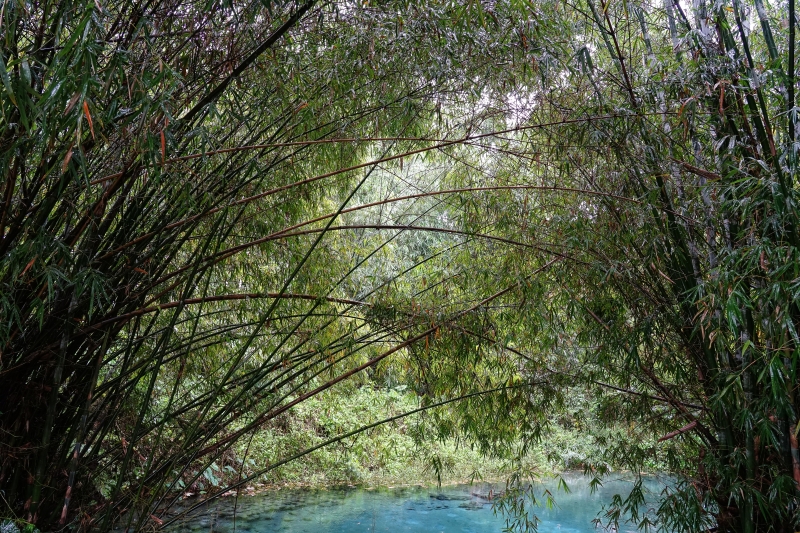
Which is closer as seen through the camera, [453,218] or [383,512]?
[453,218]

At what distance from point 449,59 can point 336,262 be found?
5.50 feet

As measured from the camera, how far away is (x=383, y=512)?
237 inches

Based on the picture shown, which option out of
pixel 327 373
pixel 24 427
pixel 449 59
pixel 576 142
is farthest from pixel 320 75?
pixel 327 373

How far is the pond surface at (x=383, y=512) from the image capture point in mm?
5242

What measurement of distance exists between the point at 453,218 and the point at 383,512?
367 cm

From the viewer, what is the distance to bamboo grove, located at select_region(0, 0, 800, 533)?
2002mm

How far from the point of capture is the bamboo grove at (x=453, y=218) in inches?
78.8

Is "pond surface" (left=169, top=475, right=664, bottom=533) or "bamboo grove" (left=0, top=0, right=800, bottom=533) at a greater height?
"bamboo grove" (left=0, top=0, right=800, bottom=533)

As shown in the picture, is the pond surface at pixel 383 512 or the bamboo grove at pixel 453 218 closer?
the bamboo grove at pixel 453 218

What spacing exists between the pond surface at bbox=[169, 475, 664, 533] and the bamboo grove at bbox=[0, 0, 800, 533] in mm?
2074

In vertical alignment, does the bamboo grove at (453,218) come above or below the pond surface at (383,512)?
above

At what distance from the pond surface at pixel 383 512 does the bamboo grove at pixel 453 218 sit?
81.7 inches

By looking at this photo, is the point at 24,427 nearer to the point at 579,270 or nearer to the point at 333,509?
the point at 579,270

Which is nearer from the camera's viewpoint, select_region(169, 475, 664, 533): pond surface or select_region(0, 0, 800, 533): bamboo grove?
select_region(0, 0, 800, 533): bamboo grove
